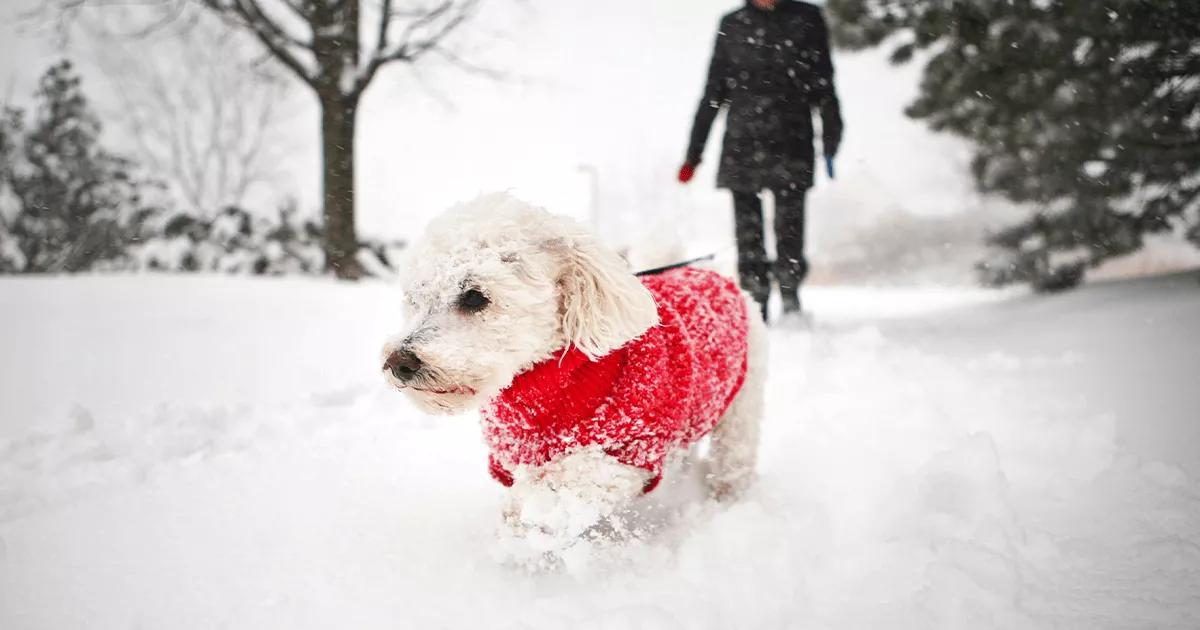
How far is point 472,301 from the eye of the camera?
1.73 meters

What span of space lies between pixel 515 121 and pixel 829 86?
22112mm

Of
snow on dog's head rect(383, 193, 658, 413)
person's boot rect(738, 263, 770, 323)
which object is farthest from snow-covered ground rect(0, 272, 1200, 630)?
person's boot rect(738, 263, 770, 323)

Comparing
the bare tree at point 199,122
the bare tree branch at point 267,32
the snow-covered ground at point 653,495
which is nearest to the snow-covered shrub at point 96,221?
the bare tree branch at point 267,32

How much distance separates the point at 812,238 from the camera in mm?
20766

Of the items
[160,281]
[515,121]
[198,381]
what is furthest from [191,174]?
[198,381]

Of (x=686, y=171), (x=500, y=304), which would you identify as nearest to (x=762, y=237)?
(x=686, y=171)

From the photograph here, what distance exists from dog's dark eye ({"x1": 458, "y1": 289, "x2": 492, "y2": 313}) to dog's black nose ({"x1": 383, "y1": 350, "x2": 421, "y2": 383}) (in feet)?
0.69

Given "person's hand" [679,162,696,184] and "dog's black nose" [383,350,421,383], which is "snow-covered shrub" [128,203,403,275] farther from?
"dog's black nose" [383,350,421,383]

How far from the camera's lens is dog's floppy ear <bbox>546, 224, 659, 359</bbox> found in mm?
1694

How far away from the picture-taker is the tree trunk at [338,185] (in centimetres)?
864

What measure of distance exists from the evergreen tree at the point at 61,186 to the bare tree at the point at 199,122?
979 centimetres

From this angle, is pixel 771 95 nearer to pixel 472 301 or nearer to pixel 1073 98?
pixel 1073 98

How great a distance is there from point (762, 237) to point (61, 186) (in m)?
13.8

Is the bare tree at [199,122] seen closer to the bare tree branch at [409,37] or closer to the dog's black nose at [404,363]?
the bare tree branch at [409,37]
